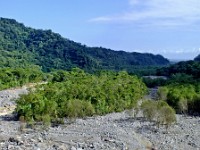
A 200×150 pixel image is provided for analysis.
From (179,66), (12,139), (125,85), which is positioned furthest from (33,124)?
(179,66)

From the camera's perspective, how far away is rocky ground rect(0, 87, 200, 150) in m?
35.0

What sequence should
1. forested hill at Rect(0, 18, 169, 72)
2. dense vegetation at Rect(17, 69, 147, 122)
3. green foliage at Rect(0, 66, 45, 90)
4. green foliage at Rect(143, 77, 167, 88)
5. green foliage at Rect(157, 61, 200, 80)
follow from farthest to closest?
forested hill at Rect(0, 18, 169, 72) → green foliage at Rect(143, 77, 167, 88) → green foliage at Rect(0, 66, 45, 90) → green foliage at Rect(157, 61, 200, 80) → dense vegetation at Rect(17, 69, 147, 122)

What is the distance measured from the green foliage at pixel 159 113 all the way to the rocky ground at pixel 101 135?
84cm

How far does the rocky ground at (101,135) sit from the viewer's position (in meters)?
35.0

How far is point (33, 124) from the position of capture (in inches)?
1769

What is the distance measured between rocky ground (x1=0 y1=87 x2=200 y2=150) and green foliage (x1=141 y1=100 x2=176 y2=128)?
2.74 ft

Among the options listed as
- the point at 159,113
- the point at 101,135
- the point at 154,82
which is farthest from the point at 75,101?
the point at 154,82

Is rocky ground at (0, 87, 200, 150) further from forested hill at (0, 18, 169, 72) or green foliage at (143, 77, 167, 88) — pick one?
forested hill at (0, 18, 169, 72)

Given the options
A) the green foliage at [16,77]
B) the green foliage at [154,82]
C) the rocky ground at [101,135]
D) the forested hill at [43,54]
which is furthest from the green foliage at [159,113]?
the forested hill at [43,54]

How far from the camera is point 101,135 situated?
39875 mm

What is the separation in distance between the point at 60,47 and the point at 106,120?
139 metres

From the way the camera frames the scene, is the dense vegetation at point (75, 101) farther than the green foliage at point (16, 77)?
No

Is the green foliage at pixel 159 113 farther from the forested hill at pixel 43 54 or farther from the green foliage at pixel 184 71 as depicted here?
the forested hill at pixel 43 54

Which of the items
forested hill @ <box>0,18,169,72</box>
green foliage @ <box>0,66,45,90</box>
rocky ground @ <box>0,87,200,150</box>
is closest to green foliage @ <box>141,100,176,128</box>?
rocky ground @ <box>0,87,200,150</box>
